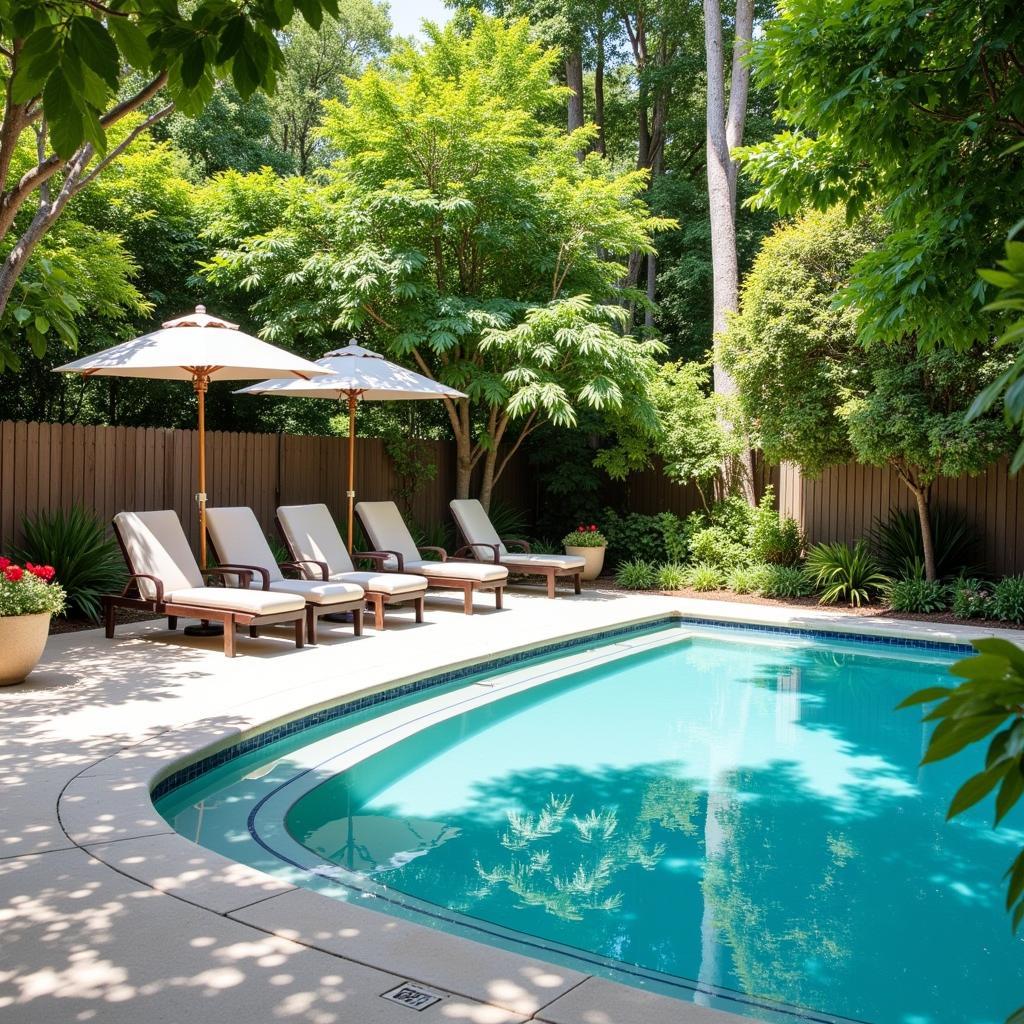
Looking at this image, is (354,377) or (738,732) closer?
(738,732)

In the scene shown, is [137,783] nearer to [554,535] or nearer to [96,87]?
[96,87]

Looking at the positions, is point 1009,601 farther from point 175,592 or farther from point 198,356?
point 198,356

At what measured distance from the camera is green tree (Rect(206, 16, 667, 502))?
12297 mm

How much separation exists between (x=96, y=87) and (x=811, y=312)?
1129 centimetres

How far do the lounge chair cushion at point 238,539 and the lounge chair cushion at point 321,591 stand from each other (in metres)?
0.26

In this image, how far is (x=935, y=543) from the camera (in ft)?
40.8

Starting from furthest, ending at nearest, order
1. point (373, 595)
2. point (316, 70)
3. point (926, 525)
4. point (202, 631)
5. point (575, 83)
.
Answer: point (316, 70) < point (575, 83) < point (926, 525) < point (373, 595) < point (202, 631)

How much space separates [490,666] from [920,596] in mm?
5911

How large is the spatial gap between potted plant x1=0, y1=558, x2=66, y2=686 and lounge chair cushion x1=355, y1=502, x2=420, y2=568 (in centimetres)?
495

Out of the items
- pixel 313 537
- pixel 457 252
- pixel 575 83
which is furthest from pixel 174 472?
pixel 575 83

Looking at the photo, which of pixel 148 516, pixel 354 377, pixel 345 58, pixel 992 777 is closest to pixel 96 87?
pixel 992 777

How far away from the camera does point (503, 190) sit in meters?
12.9

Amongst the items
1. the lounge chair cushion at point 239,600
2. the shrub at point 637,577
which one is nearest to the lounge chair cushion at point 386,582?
the lounge chair cushion at point 239,600

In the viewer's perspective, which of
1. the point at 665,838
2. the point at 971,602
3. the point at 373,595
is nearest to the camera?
the point at 665,838
